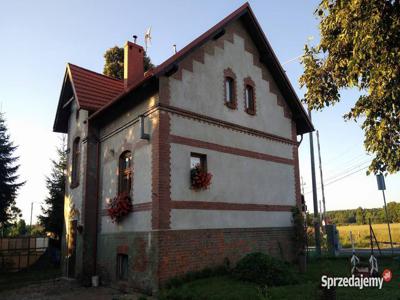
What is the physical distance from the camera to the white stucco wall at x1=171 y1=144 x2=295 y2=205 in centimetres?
1162

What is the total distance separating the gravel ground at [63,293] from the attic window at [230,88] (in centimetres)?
750

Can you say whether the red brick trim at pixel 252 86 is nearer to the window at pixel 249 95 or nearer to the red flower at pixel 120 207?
the window at pixel 249 95

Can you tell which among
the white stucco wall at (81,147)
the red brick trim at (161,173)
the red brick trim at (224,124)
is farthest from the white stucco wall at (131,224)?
the red brick trim at (224,124)

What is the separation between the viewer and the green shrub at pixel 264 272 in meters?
10.1

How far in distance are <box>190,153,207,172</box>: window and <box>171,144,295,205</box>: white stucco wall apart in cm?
14

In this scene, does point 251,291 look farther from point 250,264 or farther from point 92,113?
point 92,113

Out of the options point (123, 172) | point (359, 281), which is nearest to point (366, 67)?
point (359, 281)

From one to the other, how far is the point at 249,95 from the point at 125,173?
599cm

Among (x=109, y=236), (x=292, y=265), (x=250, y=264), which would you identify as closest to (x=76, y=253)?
(x=109, y=236)

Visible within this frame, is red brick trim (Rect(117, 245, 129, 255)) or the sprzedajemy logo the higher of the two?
red brick trim (Rect(117, 245, 129, 255))

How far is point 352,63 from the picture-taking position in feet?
25.0

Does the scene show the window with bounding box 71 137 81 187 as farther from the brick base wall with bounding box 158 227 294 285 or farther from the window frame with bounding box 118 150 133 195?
the brick base wall with bounding box 158 227 294 285

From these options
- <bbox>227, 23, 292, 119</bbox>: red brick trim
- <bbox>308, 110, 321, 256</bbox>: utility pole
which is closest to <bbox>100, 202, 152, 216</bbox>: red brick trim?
<bbox>227, 23, 292, 119</bbox>: red brick trim

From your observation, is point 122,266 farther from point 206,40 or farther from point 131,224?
point 206,40
